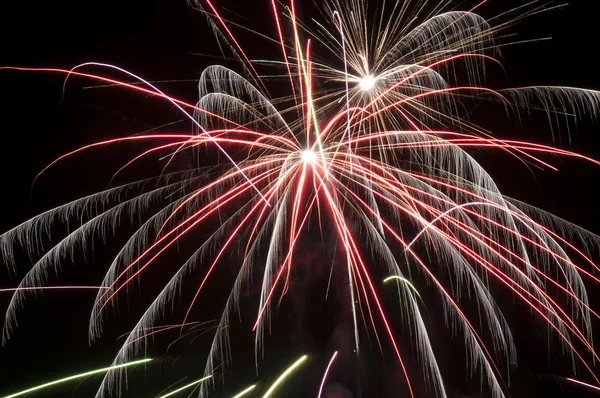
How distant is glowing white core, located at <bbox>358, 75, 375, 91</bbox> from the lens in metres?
5.26

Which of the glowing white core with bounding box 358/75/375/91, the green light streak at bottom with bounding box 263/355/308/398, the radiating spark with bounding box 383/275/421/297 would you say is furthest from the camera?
the green light streak at bottom with bounding box 263/355/308/398

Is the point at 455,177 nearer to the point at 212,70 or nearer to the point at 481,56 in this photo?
the point at 481,56

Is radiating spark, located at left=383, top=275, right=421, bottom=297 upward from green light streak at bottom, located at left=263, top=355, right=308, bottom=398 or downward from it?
upward

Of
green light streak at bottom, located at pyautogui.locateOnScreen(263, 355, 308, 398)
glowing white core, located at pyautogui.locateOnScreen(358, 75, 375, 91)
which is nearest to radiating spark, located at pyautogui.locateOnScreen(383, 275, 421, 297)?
green light streak at bottom, located at pyautogui.locateOnScreen(263, 355, 308, 398)

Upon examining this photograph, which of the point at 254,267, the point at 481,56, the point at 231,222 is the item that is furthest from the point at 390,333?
the point at 481,56

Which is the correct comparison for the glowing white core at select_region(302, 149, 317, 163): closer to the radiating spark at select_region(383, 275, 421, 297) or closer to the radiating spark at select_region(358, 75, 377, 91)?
the radiating spark at select_region(358, 75, 377, 91)

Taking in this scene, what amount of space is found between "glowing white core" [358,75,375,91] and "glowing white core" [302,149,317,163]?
984mm

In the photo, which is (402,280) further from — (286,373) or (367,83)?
(367,83)

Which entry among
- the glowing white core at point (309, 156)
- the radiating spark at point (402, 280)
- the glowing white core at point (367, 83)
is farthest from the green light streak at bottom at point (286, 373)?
the glowing white core at point (367, 83)

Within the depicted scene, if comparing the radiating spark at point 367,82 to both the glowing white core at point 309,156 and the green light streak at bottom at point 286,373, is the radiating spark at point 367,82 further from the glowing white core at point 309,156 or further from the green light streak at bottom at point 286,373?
the green light streak at bottom at point 286,373

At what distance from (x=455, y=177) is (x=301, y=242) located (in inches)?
87.6

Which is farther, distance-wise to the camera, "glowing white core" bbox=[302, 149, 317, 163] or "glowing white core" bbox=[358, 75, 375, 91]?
"glowing white core" bbox=[302, 149, 317, 163]

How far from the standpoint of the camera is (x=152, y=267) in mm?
6984

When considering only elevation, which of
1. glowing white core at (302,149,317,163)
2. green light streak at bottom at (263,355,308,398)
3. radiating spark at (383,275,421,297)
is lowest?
green light streak at bottom at (263,355,308,398)
